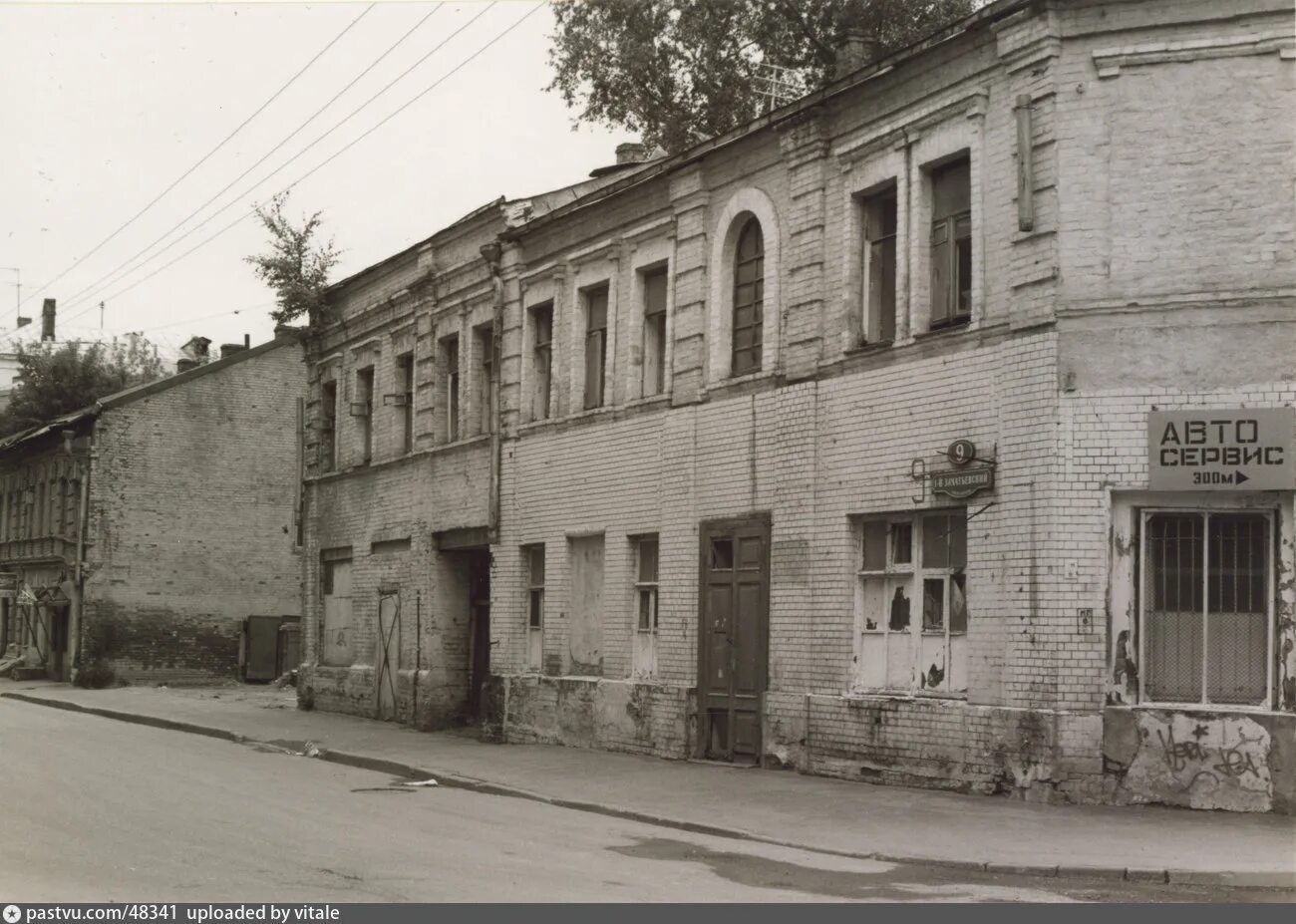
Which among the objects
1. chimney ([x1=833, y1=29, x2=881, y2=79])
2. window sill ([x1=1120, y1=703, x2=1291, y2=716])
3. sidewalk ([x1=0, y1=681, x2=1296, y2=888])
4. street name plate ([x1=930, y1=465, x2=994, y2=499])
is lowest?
sidewalk ([x1=0, y1=681, x2=1296, y2=888])

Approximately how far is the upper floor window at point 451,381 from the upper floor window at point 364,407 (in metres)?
3.44

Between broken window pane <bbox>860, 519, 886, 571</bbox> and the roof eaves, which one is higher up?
the roof eaves

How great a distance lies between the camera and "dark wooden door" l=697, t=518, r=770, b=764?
18.3 meters

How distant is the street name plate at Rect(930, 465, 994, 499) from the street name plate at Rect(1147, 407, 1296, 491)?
1.56 meters

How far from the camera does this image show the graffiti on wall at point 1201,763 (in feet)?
44.9

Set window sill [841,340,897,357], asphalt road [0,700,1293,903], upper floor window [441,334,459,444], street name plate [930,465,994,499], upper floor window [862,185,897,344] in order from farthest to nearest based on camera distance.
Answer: upper floor window [441,334,459,444] < upper floor window [862,185,897,344] < window sill [841,340,897,357] < street name plate [930,465,994,499] < asphalt road [0,700,1293,903]

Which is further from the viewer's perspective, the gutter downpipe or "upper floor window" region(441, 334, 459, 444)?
"upper floor window" region(441, 334, 459, 444)

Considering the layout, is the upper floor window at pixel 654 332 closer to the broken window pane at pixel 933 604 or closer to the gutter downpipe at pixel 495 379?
the gutter downpipe at pixel 495 379

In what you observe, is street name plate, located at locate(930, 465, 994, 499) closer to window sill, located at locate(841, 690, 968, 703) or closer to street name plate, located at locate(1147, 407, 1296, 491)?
street name plate, located at locate(1147, 407, 1296, 491)

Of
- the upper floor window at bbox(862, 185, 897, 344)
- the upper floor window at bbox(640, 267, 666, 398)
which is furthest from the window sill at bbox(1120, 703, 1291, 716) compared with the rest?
the upper floor window at bbox(640, 267, 666, 398)

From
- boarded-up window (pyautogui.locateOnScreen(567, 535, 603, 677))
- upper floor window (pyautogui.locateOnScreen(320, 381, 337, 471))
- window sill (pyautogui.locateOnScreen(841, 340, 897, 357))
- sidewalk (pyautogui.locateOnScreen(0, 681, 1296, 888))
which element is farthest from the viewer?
upper floor window (pyautogui.locateOnScreen(320, 381, 337, 471))

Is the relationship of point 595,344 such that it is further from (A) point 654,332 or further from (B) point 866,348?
(B) point 866,348

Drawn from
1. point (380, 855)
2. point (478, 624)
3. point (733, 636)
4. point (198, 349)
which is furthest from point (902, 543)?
point (198, 349)
